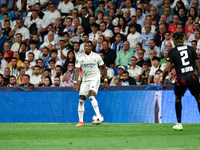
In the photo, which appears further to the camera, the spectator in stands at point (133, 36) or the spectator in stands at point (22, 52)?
the spectator in stands at point (22, 52)

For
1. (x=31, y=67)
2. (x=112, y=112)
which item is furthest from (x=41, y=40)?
(x=112, y=112)

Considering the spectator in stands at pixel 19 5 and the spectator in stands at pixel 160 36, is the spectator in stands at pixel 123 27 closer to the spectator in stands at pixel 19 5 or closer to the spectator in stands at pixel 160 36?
the spectator in stands at pixel 160 36

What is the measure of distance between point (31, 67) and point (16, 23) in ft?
13.4

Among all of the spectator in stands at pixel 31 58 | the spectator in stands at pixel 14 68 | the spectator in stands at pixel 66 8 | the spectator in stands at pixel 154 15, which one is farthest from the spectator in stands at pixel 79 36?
the spectator in stands at pixel 154 15

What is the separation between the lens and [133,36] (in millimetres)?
17203

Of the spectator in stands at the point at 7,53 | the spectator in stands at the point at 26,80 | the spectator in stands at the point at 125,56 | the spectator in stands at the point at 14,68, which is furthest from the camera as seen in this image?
the spectator in stands at the point at 7,53

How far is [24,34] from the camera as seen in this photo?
20.9 meters

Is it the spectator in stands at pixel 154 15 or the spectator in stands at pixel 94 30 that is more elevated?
the spectator in stands at pixel 154 15

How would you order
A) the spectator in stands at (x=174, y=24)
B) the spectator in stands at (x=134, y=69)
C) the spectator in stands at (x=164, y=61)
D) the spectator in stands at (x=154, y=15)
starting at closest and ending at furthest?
the spectator in stands at (x=164, y=61), the spectator in stands at (x=134, y=69), the spectator in stands at (x=174, y=24), the spectator in stands at (x=154, y=15)

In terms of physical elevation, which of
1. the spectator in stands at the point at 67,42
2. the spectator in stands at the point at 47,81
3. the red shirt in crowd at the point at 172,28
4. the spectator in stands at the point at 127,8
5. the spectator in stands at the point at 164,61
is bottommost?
the spectator in stands at the point at 47,81

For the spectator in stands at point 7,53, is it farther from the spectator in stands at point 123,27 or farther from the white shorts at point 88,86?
the white shorts at point 88,86

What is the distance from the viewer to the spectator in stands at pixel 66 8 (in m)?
20.6

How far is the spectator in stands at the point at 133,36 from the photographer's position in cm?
1711

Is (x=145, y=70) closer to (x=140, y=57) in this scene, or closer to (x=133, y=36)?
(x=140, y=57)
